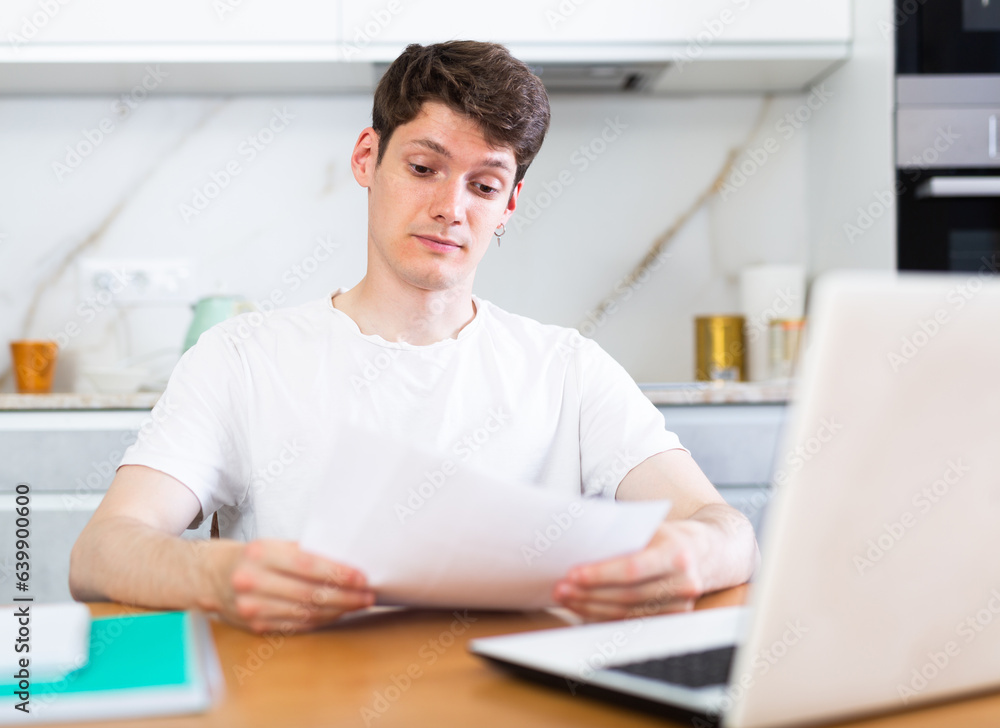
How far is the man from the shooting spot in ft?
3.80

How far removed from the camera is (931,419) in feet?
1.25

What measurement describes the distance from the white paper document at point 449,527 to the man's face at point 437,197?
2.19 ft

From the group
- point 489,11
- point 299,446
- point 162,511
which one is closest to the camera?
point 162,511

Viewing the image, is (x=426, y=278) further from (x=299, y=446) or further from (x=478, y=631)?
(x=478, y=631)

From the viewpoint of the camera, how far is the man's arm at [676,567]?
66 centimetres

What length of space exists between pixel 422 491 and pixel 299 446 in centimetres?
66

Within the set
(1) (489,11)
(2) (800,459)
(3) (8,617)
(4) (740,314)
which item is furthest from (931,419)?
(4) (740,314)

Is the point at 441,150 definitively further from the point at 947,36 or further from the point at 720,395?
the point at 947,36

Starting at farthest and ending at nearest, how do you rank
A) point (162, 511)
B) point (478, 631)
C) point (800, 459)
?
point (162, 511) < point (478, 631) < point (800, 459)

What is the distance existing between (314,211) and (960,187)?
1494 mm

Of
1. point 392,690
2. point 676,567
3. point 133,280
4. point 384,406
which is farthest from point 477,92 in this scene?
point 133,280

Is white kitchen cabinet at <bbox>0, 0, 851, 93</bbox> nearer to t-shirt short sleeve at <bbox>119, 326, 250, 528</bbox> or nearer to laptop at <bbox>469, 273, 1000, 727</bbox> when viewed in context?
t-shirt short sleeve at <bbox>119, 326, 250, 528</bbox>

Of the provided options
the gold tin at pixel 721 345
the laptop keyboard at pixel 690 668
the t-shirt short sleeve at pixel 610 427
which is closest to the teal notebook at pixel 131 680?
the laptop keyboard at pixel 690 668

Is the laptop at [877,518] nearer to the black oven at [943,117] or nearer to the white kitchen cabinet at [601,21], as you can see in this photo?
the black oven at [943,117]
